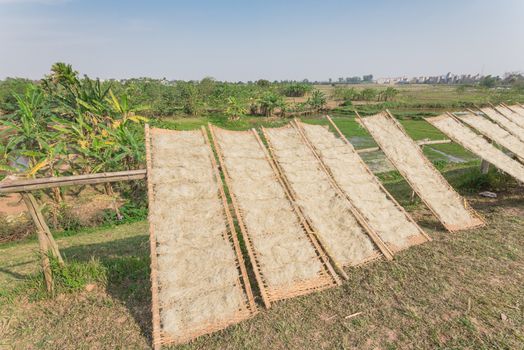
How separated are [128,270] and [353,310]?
349cm

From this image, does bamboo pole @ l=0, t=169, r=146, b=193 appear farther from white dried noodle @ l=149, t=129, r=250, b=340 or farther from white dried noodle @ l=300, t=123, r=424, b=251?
white dried noodle @ l=300, t=123, r=424, b=251

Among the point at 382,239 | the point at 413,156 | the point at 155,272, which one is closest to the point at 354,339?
the point at 382,239

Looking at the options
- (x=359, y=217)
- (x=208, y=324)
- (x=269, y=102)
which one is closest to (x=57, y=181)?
(x=208, y=324)

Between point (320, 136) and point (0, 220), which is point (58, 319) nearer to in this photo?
point (320, 136)

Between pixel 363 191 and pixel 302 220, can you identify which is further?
pixel 363 191

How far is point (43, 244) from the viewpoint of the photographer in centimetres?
392

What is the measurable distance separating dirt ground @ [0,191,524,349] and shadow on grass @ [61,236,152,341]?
0.05ft

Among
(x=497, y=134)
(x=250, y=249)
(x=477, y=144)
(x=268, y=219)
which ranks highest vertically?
(x=497, y=134)

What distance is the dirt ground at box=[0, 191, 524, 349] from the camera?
330 centimetres

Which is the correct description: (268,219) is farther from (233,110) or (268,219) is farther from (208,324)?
(233,110)

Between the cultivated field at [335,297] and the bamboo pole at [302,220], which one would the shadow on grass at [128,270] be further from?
the bamboo pole at [302,220]

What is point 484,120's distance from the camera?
7727mm

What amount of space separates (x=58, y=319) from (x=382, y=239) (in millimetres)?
4902

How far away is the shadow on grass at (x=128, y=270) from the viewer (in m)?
3.84
